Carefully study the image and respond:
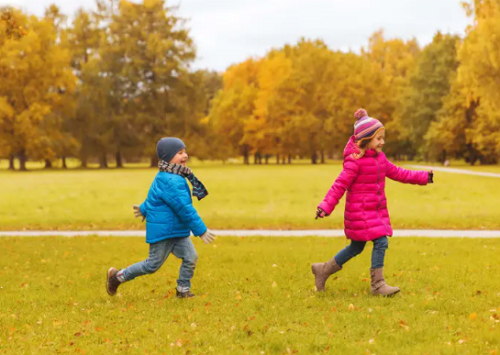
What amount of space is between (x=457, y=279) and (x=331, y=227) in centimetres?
664

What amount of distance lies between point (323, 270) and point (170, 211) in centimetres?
188

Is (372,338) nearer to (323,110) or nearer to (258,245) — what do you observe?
(258,245)

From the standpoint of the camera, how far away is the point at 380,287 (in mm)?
6234

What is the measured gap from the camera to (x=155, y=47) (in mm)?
56406

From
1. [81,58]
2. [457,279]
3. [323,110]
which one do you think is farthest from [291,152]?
[457,279]

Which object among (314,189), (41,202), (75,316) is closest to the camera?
(75,316)

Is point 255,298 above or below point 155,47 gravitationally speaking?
below

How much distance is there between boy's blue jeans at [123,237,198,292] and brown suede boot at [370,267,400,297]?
6.43ft

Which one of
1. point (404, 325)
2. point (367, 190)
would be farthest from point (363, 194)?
point (404, 325)

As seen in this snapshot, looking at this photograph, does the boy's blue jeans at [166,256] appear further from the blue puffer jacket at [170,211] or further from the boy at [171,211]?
the blue puffer jacket at [170,211]

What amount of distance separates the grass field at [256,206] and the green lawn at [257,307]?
4.84 metres

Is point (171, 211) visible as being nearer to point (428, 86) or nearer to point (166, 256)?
point (166, 256)

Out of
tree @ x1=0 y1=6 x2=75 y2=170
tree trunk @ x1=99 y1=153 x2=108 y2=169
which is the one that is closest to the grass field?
tree @ x1=0 y1=6 x2=75 y2=170

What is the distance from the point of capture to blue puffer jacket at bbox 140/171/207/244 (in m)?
6.02
